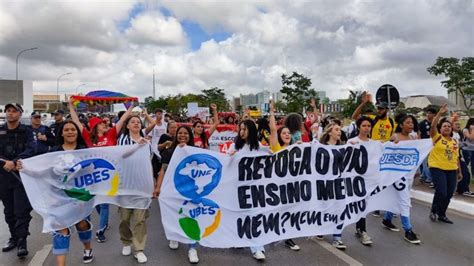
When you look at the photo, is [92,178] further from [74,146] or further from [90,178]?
[74,146]

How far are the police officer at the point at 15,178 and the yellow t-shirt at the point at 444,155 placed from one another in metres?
5.64

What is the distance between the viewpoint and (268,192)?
505 centimetres

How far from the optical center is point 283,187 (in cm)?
511

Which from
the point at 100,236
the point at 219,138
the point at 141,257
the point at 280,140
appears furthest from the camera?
the point at 219,138

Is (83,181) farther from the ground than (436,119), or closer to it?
closer to it

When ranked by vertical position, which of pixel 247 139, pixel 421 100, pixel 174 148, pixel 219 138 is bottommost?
pixel 219 138

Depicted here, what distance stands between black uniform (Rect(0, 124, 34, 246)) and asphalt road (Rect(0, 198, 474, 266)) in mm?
421

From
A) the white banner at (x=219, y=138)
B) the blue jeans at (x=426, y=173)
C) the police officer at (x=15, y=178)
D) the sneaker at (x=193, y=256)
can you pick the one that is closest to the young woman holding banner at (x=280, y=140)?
the sneaker at (x=193, y=256)

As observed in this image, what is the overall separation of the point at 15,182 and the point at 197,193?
7.38 feet

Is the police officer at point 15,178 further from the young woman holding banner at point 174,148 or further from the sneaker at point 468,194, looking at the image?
the sneaker at point 468,194

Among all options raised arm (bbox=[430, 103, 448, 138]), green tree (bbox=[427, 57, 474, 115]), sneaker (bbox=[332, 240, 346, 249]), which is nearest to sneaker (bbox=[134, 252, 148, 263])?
sneaker (bbox=[332, 240, 346, 249])

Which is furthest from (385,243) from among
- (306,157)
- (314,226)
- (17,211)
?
(17,211)

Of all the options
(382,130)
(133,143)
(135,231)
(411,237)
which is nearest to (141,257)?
(135,231)

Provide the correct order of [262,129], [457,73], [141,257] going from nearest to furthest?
[141,257] → [262,129] → [457,73]
